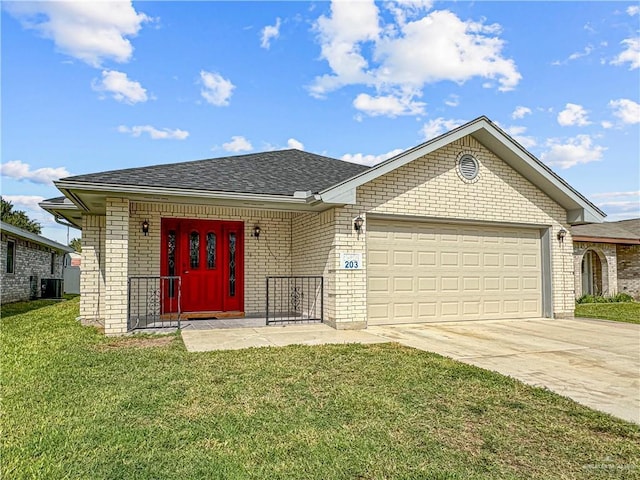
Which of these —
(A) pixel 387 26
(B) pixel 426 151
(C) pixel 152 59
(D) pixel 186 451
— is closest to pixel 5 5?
(C) pixel 152 59

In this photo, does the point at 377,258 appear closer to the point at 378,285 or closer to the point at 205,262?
the point at 378,285

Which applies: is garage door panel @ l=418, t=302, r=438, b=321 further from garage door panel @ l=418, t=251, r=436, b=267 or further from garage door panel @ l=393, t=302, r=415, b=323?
garage door panel @ l=418, t=251, r=436, b=267

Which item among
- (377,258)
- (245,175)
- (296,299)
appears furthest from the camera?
(296,299)

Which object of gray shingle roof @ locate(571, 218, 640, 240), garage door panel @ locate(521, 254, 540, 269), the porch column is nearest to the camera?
the porch column

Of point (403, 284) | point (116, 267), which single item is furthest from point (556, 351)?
point (116, 267)

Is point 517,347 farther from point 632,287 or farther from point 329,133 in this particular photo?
point 632,287

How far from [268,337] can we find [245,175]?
383 cm

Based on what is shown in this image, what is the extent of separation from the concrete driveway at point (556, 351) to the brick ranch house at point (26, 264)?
1441 cm

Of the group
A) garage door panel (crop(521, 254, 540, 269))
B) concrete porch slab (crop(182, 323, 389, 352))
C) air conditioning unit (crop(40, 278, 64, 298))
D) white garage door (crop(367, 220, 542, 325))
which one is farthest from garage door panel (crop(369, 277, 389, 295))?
air conditioning unit (crop(40, 278, 64, 298))

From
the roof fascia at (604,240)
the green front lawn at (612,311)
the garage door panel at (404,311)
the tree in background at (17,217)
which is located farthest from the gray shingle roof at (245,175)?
the tree in background at (17,217)

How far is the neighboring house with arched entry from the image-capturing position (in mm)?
16703

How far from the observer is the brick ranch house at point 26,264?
16.1 m

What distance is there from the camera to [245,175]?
31.9 ft

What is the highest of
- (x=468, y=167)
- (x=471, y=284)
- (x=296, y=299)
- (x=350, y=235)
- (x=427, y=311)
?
(x=468, y=167)
